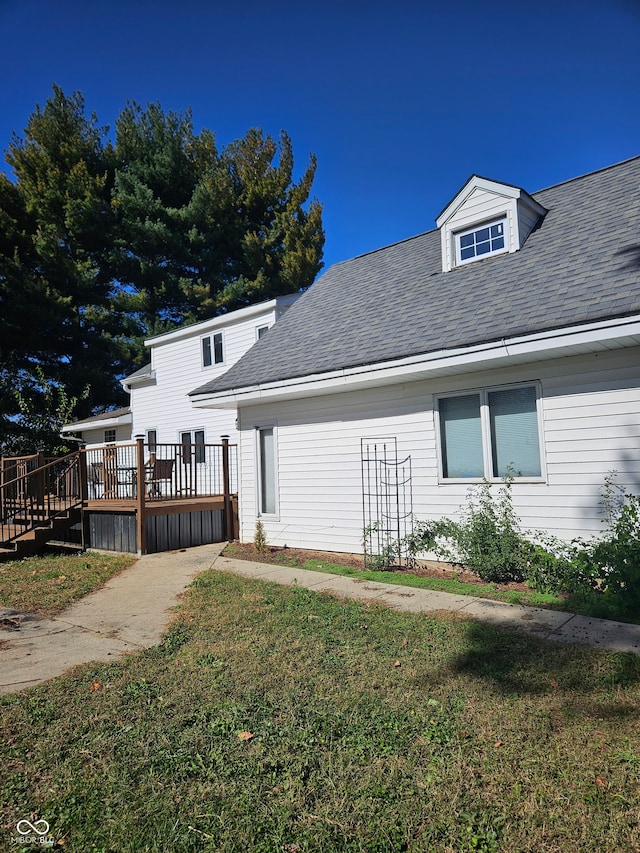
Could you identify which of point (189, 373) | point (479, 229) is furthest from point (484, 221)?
point (189, 373)

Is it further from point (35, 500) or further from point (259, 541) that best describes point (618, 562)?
point (35, 500)

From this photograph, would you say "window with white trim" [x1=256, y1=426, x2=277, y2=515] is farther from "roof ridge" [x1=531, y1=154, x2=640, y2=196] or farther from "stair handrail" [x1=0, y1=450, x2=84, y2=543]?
"roof ridge" [x1=531, y1=154, x2=640, y2=196]

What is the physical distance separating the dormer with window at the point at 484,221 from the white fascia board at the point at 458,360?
3.13 metres

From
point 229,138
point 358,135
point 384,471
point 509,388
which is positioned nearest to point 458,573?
point 384,471

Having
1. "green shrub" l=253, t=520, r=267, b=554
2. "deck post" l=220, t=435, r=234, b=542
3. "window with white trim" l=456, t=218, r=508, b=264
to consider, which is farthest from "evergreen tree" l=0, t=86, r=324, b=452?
"green shrub" l=253, t=520, r=267, b=554

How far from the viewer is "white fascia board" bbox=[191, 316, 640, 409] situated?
6.04m

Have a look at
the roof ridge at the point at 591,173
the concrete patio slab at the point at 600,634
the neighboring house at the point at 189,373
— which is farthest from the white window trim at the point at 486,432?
the neighboring house at the point at 189,373

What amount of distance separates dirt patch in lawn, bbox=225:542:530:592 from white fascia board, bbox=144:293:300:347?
805 cm

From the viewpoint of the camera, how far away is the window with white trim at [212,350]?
17750mm

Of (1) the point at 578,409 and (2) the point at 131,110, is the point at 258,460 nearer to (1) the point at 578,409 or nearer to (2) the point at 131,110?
(1) the point at 578,409

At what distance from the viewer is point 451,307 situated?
8.58 metres

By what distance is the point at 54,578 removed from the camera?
822cm

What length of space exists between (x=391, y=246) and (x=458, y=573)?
8.37m

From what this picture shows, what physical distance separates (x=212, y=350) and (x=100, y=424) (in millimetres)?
6860
